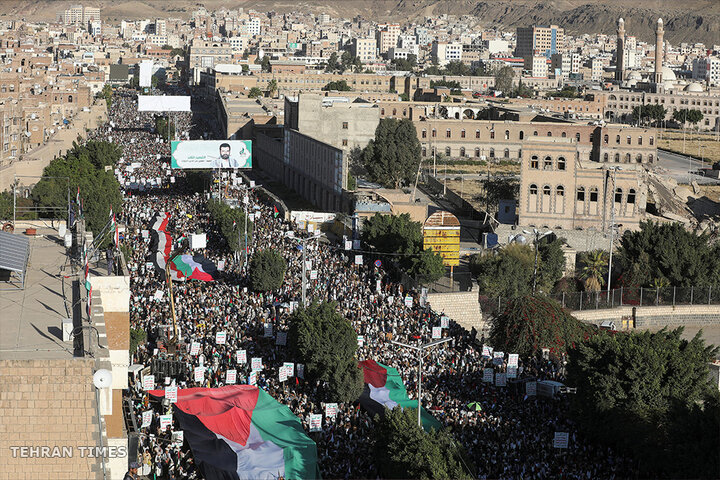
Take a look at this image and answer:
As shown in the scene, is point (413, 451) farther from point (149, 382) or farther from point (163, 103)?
point (163, 103)

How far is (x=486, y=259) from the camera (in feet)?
122

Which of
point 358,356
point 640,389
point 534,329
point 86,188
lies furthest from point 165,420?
point 86,188

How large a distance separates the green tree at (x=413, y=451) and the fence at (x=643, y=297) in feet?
57.8

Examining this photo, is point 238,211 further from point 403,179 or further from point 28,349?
point 28,349

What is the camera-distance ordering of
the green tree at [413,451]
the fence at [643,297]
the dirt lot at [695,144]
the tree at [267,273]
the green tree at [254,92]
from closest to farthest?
the green tree at [413,451]
the tree at [267,273]
the fence at [643,297]
the dirt lot at [695,144]
the green tree at [254,92]

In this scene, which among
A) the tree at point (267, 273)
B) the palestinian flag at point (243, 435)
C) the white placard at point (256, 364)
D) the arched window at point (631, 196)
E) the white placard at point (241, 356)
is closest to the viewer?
the palestinian flag at point (243, 435)

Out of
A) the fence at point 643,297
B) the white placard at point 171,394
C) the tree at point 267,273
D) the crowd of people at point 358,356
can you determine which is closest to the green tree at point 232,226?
the crowd of people at point 358,356

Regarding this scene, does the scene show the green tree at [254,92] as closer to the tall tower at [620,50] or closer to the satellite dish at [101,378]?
the tall tower at [620,50]

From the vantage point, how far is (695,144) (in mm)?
100188

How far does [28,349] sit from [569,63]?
192 m

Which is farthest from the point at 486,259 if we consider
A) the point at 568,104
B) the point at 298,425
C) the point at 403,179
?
the point at 568,104

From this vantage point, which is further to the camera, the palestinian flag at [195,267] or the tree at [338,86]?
the tree at [338,86]

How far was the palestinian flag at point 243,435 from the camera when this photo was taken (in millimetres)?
20438

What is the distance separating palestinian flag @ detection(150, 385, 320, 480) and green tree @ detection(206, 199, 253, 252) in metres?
16.7
